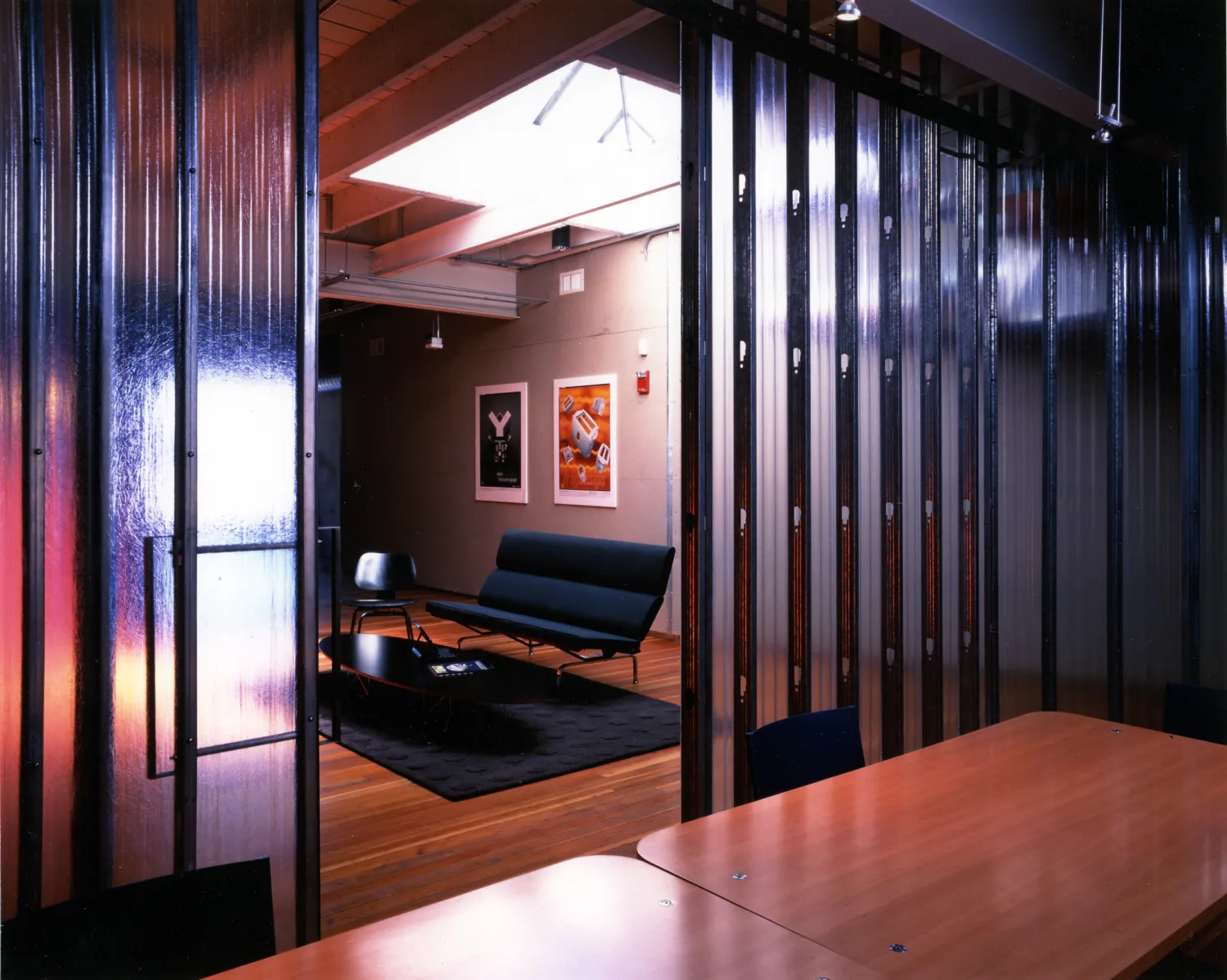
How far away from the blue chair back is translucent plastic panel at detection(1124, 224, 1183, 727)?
97cm

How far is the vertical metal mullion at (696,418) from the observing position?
3.45 meters

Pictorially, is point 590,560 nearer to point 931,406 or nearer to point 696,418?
point 931,406

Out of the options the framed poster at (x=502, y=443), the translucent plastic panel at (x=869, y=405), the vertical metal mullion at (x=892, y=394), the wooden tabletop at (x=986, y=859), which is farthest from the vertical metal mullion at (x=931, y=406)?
the framed poster at (x=502, y=443)

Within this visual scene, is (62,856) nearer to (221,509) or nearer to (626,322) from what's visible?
(221,509)

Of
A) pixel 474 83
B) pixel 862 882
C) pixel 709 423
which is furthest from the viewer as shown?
pixel 474 83

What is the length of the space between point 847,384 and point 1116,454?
51.8 inches

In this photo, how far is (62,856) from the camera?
2.22 meters

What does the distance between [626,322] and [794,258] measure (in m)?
4.82

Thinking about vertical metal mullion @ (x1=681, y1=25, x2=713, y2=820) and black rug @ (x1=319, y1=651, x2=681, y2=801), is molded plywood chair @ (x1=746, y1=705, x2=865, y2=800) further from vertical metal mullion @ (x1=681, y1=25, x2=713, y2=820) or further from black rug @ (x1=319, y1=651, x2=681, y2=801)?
black rug @ (x1=319, y1=651, x2=681, y2=801)

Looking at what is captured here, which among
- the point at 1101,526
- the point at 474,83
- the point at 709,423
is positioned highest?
the point at 474,83

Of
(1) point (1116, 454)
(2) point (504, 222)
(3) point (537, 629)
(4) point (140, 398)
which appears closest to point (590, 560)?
(3) point (537, 629)

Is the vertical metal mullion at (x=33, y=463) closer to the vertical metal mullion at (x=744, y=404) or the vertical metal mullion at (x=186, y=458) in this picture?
the vertical metal mullion at (x=186, y=458)

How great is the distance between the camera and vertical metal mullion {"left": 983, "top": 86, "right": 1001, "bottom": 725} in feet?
14.1

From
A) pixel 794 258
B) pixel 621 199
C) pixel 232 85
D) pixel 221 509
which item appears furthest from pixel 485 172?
pixel 221 509
